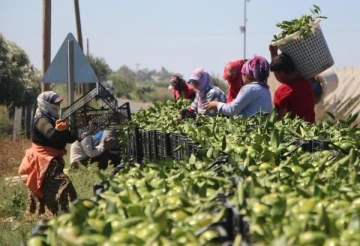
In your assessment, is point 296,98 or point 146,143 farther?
point 296,98

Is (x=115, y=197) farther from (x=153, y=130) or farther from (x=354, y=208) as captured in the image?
(x=153, y=130)

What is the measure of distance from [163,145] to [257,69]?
4.97 feet

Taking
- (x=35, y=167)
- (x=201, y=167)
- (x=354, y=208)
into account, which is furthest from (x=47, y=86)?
(x=354, y=208)

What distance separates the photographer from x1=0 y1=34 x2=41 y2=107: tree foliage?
91.4 feet

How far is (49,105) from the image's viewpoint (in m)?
8.84

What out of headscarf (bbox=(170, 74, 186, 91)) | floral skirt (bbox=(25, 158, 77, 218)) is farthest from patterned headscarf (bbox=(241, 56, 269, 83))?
headscarf (bbox=(170, 74, 186, 91))

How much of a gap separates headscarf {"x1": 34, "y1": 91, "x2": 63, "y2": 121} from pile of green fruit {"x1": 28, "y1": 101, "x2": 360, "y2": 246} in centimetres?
516

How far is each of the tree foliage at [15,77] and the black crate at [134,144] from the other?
19.0 meters

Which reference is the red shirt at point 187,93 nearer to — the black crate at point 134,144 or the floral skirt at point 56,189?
the floral skirt at point 56,189

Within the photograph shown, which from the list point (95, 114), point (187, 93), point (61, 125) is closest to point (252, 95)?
point (95, 114)

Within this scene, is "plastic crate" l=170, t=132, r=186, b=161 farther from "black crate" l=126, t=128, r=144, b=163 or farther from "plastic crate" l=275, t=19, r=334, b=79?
"plastic crate" l=275, t=19, r=334, b=79

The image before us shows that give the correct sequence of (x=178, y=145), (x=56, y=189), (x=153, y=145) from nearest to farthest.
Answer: (x=178, y=145) → (x=153, y=145) → (x=56, y=189)

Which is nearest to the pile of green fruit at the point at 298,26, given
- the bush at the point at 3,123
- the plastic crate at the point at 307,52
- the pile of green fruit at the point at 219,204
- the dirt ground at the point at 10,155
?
the plastic crate at the point at 307,52

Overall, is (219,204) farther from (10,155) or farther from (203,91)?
(10,155)
